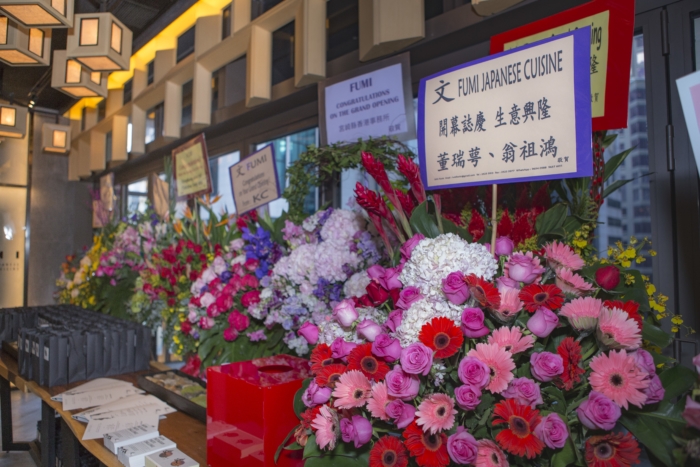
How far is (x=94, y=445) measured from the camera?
1.24 meters

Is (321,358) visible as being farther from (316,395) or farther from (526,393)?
(526,393)

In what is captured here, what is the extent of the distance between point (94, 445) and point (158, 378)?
1.54ft

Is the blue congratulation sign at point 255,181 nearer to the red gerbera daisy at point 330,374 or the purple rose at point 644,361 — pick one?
the red gerbera daisy at point 330,374

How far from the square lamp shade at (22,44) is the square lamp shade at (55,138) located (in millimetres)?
2316

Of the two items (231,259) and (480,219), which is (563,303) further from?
(231,259)

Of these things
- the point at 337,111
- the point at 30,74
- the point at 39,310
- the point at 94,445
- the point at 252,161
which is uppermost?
the point at 30,74

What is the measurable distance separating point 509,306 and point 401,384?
192 millimetres

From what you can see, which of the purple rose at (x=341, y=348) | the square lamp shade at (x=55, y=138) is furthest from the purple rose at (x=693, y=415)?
the square lamp shade at (x=55, y=138)

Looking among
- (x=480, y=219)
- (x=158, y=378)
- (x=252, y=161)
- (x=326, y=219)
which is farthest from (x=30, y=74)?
(x=480, y=219)

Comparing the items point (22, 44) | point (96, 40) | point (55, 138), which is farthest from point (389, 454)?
point (55, 138)

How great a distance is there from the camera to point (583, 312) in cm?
68

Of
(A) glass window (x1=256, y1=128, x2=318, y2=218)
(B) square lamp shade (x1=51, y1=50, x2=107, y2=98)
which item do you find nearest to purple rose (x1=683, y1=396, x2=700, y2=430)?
(A) glass window (x1=256, y1=128, x2=318, y2=218)

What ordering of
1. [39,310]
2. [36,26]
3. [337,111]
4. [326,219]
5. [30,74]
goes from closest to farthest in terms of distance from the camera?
[326,219]
[337,111]
[36,26]
[39,310]
[30,74]

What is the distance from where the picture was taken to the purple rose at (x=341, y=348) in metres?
0.80
